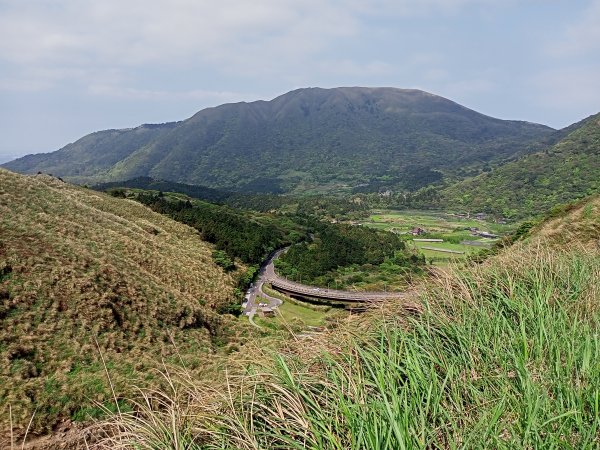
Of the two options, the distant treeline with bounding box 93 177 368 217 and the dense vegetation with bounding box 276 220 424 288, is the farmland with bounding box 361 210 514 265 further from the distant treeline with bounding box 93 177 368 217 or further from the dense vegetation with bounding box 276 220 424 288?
the distant treeline with bounding box 93 177 368 217

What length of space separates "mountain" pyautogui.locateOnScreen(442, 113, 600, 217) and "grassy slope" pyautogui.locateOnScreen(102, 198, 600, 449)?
147 meters

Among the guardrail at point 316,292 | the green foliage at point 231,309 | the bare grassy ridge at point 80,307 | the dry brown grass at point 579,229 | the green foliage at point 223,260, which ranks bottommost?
the guardrail at point 316,292

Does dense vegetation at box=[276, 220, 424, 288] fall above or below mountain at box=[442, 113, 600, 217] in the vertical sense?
below

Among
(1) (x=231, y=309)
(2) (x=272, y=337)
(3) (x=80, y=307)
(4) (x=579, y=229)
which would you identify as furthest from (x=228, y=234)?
(2) (x=272, y=337)

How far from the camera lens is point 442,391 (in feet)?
12.9

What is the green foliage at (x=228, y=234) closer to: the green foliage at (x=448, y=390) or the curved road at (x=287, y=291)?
the curved road at (x=287, y=291)

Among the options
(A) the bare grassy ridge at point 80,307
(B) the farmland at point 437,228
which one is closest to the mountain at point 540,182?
(B) the farmland at point 437,228

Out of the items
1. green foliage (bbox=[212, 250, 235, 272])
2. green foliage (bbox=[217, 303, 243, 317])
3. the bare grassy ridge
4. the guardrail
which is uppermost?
the bare grassy ridge

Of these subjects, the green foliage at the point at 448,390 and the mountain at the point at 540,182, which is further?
the mountain at the point at 540,182

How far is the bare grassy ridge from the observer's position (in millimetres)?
15594

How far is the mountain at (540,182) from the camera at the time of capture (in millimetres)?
137000

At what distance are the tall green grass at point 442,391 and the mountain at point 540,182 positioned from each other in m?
147

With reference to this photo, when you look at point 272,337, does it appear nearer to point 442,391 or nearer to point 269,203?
point 442,391

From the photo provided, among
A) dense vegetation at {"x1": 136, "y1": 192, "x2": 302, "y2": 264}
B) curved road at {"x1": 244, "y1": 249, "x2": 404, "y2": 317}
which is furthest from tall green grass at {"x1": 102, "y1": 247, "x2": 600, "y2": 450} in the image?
dense vegetation at {"x1": 136, "y1": 192, "x2": 302, "y2": 264}
